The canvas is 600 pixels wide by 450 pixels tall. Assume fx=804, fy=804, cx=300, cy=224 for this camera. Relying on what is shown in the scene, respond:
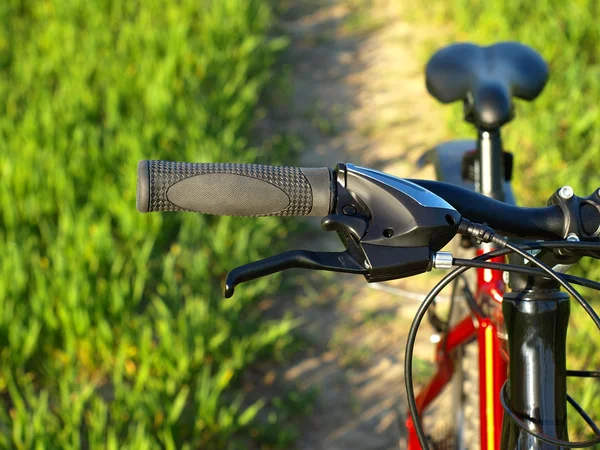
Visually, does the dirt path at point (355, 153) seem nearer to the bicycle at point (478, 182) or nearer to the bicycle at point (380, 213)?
the bicycle at point (478, 182)

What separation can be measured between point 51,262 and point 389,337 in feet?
4.31

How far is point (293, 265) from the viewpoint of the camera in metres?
0.90

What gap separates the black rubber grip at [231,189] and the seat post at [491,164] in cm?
89

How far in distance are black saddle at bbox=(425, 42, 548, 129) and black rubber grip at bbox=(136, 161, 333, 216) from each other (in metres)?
0.88

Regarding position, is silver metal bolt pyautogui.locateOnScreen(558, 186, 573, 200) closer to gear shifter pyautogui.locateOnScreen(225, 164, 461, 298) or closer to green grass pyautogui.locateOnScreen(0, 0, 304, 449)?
gear shifter pyautogui.locateOnScreen(225, 164, 461, 298)

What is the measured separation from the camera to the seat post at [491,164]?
5.74 feet

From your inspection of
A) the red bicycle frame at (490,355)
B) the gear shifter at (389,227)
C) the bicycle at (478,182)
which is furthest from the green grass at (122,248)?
the gear shifter at (389,227)

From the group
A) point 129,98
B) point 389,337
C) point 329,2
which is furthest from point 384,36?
point 389,337

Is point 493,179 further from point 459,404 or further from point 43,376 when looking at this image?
point 43,376

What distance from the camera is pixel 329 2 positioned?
6.86 meters

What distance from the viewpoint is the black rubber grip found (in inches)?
36.8

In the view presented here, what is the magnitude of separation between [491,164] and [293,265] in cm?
98

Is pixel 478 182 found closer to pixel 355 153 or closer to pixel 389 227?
pixel 389 227

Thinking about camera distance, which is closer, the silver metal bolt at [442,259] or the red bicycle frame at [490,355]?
the silver metal bolt at [442,259]
